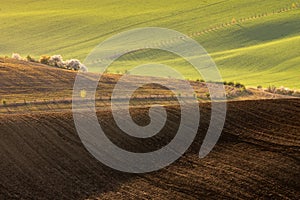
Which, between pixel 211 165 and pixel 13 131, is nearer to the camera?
pixel 211 165

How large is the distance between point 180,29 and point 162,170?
2154 inches

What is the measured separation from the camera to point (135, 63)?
67312mm

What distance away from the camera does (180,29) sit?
79.1 meters

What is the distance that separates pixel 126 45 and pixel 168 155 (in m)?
47.1

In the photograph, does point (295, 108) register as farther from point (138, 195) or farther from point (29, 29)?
point (29, 29)

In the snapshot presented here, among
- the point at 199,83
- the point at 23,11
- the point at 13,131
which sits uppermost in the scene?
the point at 23,11

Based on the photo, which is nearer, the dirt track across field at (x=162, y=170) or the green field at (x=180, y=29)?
the dirt track across field at (x=162, y=170)

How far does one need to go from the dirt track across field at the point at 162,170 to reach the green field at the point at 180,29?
1095 inches

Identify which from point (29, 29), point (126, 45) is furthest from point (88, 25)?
point (126, 45)

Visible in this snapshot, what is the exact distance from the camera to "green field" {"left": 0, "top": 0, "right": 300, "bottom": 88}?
66.6 m

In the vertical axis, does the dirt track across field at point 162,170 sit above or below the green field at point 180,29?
below

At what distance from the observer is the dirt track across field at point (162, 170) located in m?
23.0

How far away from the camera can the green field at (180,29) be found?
6662 centimetres

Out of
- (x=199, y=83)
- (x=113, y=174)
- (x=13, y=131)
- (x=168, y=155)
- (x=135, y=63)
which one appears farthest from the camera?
(x=135, y=63)
